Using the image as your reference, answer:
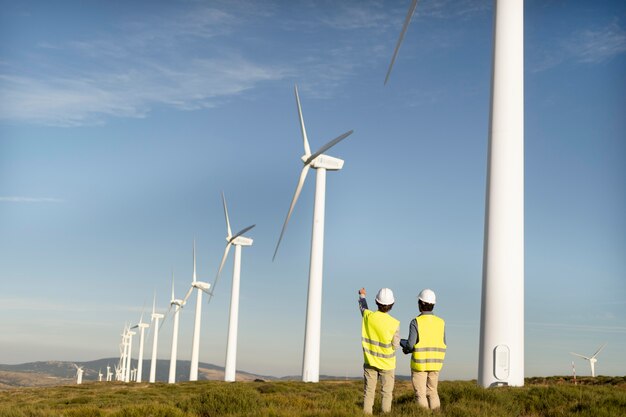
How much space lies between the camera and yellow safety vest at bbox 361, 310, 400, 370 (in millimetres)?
14359

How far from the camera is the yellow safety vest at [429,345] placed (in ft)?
48.0

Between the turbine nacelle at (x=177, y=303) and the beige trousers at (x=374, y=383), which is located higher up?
the turbine nacelle at (x=177, y=303)

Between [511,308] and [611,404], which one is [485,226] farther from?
[611,404]

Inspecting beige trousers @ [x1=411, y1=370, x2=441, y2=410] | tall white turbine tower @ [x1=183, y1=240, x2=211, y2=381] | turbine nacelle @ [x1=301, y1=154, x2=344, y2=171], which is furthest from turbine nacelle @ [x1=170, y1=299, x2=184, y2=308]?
beige trousers @ [x1=411, y1=370, x2=441, y2=410]

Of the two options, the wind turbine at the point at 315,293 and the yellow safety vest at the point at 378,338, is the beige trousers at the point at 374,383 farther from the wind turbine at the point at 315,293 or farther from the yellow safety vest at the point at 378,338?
the wind turbine at the point at 315,293

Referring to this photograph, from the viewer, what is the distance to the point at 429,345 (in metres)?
14.8

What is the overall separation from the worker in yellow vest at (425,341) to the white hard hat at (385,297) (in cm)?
74

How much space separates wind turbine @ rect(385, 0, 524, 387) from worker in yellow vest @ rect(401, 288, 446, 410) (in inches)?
206

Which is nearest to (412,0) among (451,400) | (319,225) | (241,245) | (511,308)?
(511,308)

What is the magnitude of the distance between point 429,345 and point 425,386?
121 cm

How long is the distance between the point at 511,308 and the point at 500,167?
3.99 metres

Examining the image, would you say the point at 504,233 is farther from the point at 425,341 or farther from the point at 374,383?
the point at 374,383

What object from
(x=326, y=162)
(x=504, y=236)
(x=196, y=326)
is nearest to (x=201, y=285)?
(x=196, y=326)

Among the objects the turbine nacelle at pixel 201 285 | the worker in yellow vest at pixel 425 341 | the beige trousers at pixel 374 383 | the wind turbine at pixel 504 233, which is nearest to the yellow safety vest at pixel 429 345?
the worker in yellow vest at pixel 425 341
